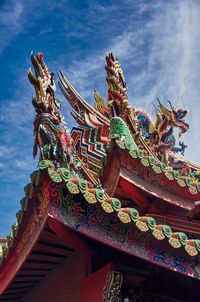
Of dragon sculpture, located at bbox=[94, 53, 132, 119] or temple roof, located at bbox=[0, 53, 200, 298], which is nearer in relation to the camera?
temple roof, located at bbox=[0, 53, 200, 298]

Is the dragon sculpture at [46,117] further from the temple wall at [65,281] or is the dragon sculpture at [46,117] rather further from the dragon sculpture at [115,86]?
the dragon sculpture at [115,86]

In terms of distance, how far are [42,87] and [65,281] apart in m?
2.15

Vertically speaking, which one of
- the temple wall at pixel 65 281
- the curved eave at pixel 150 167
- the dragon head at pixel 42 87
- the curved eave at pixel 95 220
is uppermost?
the dragon head at pixel 42 87

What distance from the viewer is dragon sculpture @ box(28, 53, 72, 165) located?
467cm

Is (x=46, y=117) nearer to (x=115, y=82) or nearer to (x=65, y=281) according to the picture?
(x=65, y=281)

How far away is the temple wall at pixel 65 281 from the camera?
4.73 meters

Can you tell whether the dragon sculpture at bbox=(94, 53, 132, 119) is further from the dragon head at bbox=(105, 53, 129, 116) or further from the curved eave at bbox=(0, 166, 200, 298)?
the curved eave at bbox=(0, 166, 200, 298)

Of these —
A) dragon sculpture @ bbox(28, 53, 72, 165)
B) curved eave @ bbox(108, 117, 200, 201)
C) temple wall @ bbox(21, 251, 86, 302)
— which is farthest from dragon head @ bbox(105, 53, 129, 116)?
temple wall @ bbox(21, 251, 86, 302)

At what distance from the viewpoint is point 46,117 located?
4.87 meters

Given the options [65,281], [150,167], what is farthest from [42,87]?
[65,281]

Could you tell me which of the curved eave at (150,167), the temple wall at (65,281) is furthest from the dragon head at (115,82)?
the temple wall at (65,281)

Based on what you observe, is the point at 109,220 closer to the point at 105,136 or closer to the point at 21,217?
the point at 21,217

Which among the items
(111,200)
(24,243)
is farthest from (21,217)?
(111,200)

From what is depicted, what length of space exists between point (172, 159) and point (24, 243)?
6.33 m
